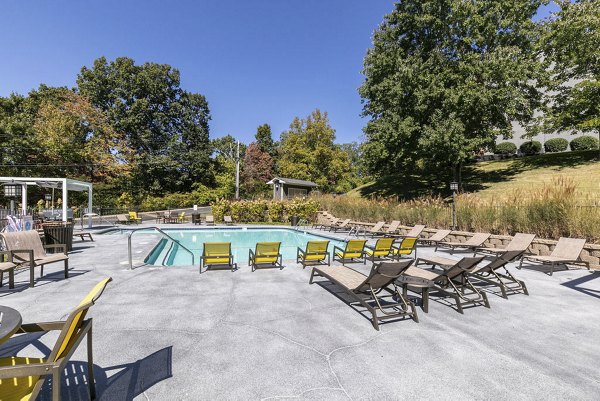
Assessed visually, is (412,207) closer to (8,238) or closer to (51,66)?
(8,238)

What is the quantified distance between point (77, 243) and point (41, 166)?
67.9 feet

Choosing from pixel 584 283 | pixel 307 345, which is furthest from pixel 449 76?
pixel 307 345

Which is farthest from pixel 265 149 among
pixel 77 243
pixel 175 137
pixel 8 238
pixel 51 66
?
pixel 8 238

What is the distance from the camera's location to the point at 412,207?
14.4 m

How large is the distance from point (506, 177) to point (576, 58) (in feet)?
28.8

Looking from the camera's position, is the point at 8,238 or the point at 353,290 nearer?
the point at 353,290

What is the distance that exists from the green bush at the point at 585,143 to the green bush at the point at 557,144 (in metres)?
0.75

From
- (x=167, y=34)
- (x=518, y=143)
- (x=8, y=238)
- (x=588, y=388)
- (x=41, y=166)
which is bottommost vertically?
(x=588, y=388)

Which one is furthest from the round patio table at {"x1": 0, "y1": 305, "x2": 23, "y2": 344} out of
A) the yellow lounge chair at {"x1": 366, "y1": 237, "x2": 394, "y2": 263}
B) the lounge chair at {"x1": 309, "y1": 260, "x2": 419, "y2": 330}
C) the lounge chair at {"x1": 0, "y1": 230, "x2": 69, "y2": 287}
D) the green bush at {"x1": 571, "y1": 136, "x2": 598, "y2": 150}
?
the green bush at {"x1": 571, "y1": 136, "x2": 598, "y2": 150}

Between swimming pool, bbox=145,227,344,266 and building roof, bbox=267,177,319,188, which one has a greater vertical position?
building roof, bbox=267,177,319,188

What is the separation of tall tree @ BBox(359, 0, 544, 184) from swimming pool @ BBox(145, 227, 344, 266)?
10.2 m

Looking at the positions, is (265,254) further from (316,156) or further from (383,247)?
(316,156)

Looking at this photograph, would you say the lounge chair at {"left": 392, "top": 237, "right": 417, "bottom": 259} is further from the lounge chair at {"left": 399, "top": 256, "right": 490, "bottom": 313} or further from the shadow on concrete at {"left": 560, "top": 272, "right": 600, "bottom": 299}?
the shadow on concrete at {"left": 560, "top": 272, "right": 600, "bottom": 299}

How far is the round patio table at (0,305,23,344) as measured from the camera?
1.91 meters
